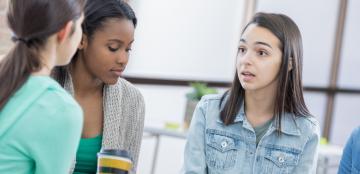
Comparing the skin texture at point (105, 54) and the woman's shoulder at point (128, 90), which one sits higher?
the skin texture at point (105, 54)

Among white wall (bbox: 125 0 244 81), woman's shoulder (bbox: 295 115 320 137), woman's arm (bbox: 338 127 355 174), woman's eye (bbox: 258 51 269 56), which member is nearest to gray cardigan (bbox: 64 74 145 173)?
woman's eye (bbox: 258 51 269 56)

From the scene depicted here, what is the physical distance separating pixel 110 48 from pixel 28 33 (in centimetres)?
50

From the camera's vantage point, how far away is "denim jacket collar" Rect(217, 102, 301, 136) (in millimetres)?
2055

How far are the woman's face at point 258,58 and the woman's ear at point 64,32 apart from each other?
77cm

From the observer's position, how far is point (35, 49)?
53.9 inches

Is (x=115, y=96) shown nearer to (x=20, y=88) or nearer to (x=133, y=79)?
(x=20, y=88)

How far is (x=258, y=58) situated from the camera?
2.01m

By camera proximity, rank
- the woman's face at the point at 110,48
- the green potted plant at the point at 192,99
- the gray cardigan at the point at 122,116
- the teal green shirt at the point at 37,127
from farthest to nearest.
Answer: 1. the green potted plant at the point at 192,99
2. the gray cardigan at the point at 122,116
3. the woman's face at the point at 110,48
4. the teal green shirt at the point at 37,127

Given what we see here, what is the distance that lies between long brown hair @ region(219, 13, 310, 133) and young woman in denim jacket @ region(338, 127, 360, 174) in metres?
0.18

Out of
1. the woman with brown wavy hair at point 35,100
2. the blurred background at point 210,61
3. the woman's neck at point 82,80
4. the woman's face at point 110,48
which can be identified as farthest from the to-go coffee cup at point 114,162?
the blurred background at point 210,61

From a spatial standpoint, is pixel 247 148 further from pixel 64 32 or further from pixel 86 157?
pixel 64 32

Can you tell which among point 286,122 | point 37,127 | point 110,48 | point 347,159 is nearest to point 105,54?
point 110,48

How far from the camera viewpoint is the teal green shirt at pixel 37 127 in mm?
1310

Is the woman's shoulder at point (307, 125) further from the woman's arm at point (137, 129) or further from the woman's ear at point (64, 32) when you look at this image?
the woman's ear at point (64, 32)
